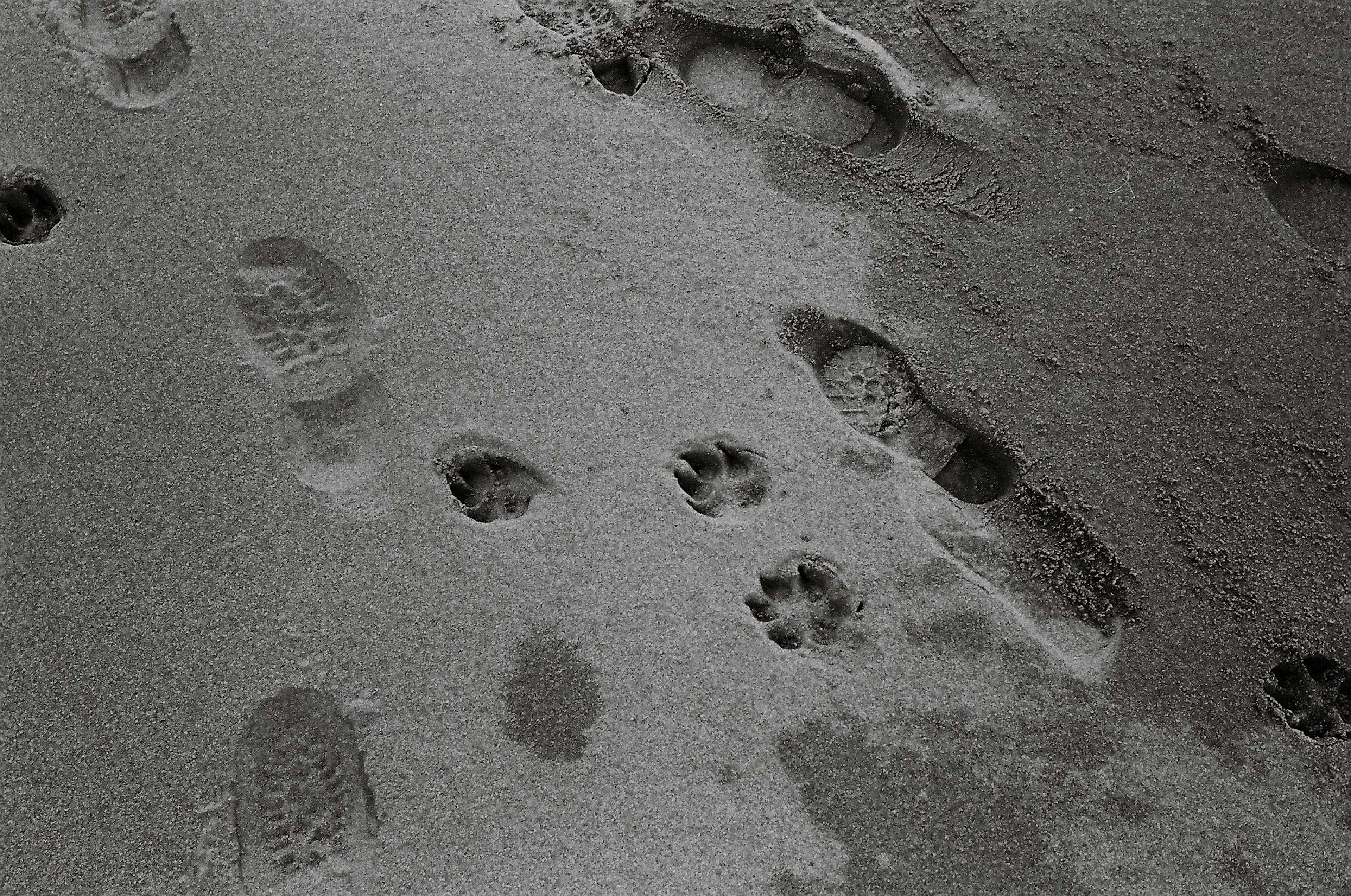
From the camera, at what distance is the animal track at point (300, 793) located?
193 cm

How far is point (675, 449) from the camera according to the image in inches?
85.9

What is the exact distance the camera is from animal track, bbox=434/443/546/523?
84.5 inches

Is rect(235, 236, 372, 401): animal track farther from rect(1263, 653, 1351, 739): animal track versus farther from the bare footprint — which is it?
rect(1263, 653, 1351, 739): animal track

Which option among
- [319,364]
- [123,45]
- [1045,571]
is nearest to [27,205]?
[123,45]

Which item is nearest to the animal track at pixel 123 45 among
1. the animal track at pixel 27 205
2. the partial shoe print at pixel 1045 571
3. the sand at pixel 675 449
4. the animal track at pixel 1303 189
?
the sand at pixel 675 449

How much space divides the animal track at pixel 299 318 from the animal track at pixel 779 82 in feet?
Result: 3.28

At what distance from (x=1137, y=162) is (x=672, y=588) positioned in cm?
154

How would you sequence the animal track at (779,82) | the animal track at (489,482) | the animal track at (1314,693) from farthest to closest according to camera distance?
the animal track at (779,82), the animal track at (489,482), the animal track at (1314,693)

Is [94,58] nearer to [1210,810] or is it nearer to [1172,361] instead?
[1172,361]

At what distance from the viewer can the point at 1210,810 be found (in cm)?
196

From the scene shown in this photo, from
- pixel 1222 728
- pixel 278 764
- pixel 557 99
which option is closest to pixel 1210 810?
pixel 1222 728

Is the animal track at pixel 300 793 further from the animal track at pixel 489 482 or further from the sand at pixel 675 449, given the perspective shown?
the animal track at pixel 489 482

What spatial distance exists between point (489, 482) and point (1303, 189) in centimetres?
206

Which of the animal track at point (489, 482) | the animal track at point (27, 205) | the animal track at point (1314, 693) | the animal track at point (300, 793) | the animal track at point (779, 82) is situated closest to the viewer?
the animal track at point (300, 793)
